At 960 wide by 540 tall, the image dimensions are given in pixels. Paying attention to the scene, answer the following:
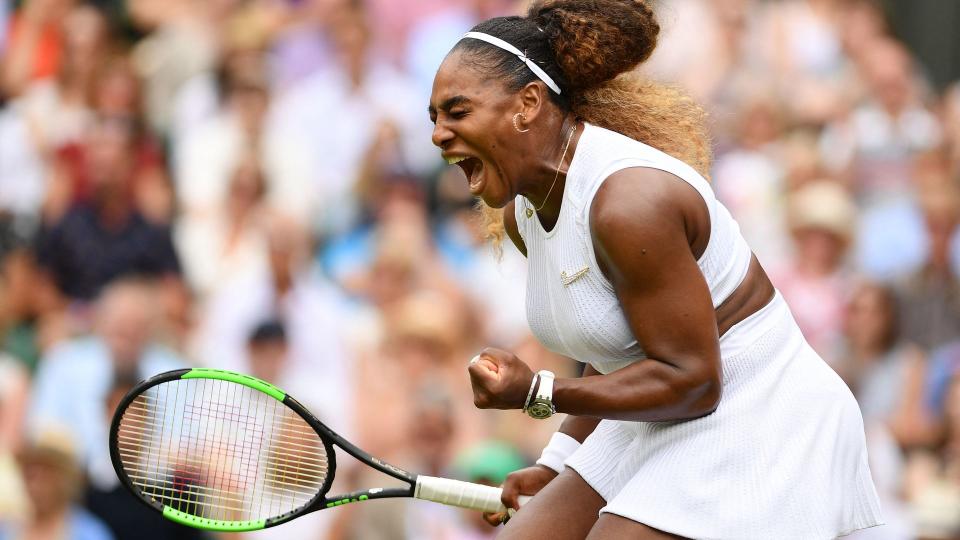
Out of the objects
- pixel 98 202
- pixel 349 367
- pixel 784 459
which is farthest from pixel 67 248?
pixel 784 459

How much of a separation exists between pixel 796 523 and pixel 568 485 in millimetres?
637

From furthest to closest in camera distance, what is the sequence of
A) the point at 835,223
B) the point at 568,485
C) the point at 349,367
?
the point at 835,223 → the point at 349,367 → the point at 568,485

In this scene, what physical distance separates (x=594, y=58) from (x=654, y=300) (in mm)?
633

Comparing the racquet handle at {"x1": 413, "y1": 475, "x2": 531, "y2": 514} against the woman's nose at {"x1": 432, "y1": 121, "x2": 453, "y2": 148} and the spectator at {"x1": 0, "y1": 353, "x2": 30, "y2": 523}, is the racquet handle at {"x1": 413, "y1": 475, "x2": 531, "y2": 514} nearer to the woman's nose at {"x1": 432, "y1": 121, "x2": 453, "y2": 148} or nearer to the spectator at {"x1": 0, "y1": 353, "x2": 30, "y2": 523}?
the woman's nose at {"x1": 432, "y1": 121, "x2": 453, "y2": 148}

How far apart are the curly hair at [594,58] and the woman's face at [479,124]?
0.04 meters

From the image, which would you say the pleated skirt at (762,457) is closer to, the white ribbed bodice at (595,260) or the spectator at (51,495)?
the white ribbed bodice at (595,260)

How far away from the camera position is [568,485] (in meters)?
3.74

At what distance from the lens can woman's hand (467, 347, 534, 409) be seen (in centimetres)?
325

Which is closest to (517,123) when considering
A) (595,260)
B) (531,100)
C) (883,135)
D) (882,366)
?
(531,100)

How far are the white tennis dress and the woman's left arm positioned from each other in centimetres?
8

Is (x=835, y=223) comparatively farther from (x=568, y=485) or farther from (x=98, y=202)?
(x=568, y=485)

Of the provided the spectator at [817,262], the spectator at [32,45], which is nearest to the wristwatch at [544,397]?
the spectator at [817,262]

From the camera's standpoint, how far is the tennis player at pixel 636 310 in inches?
128

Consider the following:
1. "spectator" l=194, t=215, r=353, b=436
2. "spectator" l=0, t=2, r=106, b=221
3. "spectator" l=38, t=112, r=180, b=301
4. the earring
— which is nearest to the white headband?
the earring
